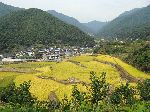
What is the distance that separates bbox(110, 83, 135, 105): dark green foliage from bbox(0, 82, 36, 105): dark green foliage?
12.1m

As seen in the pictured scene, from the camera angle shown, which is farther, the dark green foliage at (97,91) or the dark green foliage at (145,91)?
the dark green foliage at (145,91)

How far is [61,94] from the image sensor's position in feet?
182

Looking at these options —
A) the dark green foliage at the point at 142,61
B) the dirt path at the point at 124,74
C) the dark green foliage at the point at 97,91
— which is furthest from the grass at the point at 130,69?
the dark green foliage at the point at 97,91

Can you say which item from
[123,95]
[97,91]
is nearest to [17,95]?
[97,91]

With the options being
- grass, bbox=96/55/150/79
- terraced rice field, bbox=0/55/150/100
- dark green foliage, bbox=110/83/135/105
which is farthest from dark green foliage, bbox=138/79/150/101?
grass, bbox=96/55/150/79

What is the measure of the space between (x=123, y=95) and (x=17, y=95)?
1622cm

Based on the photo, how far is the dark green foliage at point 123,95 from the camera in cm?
5269

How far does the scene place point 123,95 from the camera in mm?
54875

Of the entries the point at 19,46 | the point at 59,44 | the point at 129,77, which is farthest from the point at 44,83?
the point at 59,44

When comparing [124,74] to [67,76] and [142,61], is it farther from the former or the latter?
[67,76]

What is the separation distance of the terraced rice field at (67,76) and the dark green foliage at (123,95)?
6022 mm

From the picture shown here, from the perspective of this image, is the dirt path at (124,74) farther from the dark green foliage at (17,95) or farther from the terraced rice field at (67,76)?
the dark green foliage at (17,95)

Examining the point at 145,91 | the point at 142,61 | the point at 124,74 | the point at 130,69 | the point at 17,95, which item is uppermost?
the point at 142,61

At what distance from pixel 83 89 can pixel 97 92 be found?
17.8 feet
